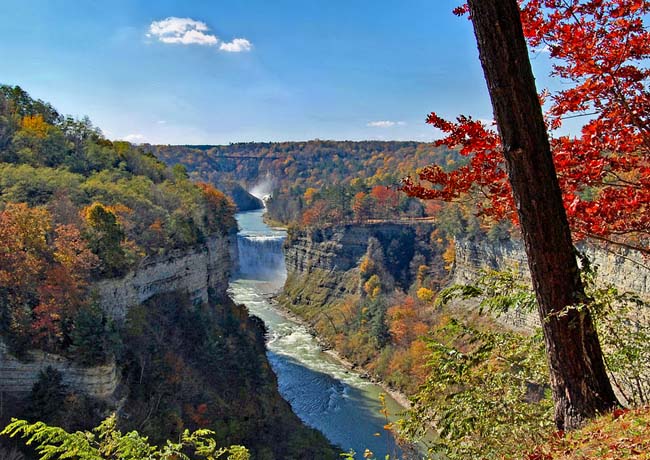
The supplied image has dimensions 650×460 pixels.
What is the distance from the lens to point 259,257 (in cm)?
6925

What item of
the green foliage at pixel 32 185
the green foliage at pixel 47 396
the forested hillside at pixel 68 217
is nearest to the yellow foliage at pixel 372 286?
the forested hillside at pixel 68 217

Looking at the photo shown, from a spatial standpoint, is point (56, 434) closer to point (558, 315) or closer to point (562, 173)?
point (558, 315)

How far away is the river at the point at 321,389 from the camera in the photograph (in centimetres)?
2716

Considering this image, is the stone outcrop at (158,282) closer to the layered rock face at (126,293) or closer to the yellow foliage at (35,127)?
the layered rock face at (126,293)

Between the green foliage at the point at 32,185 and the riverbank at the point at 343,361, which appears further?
the riverbank at the point at 343,361

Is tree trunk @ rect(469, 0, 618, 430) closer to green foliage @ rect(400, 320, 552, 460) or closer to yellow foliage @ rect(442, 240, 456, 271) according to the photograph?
green foliage @ rect(400, 320, 552, 460)

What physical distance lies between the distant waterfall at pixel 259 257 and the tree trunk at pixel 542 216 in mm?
64225

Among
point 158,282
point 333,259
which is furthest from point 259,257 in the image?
point 158,282

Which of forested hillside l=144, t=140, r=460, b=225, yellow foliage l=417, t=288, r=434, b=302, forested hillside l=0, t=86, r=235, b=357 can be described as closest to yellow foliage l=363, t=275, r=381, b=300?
yellow foliage l=417, t=288, r=434, b=302

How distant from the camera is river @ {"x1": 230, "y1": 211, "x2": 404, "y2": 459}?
27.2m

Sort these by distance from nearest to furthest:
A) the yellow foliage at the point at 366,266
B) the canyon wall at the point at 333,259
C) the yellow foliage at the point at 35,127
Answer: the yellow foliage at the point at 35,127 < the yellow foliage at the point at 366,266 < the canyon wall at the point at 333,259

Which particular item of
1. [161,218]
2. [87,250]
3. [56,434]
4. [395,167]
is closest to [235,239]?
[161,218]

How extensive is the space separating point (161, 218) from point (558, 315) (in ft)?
82.3

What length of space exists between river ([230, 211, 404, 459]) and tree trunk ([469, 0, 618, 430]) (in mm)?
9735
